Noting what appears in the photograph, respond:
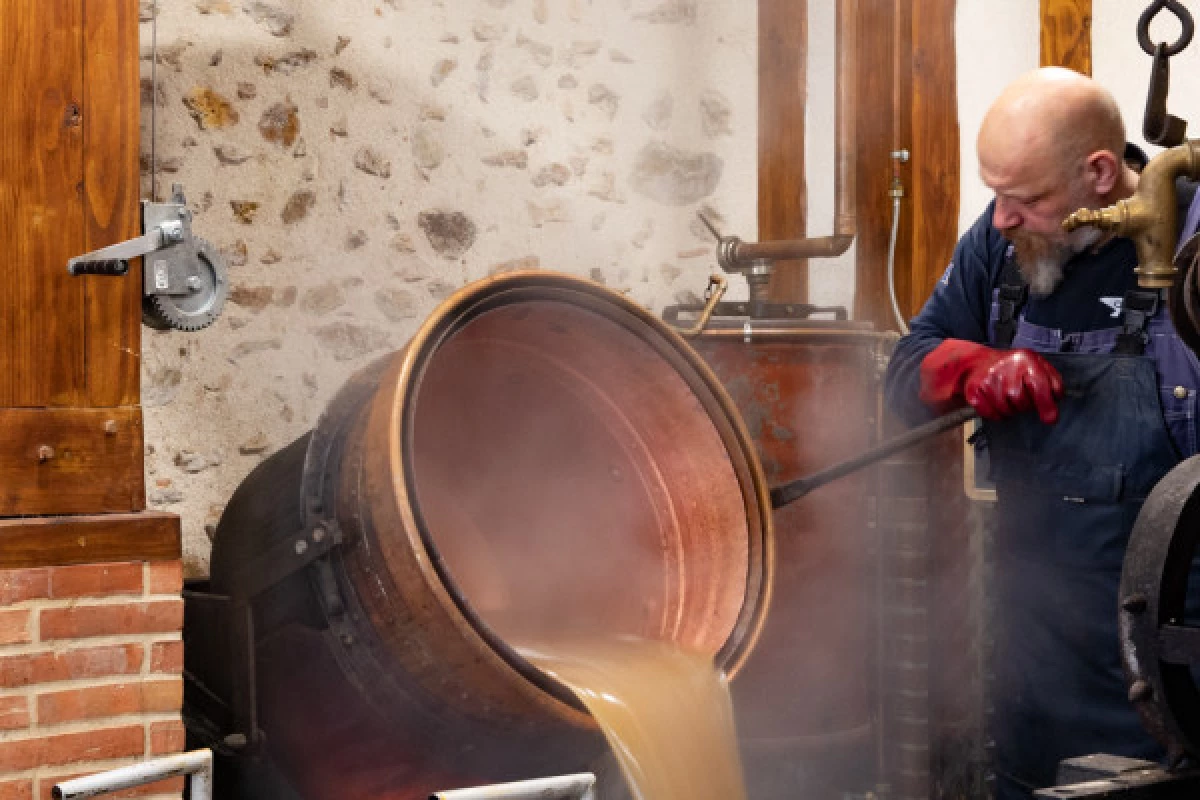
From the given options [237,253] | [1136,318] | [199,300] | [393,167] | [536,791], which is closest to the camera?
[536,791]

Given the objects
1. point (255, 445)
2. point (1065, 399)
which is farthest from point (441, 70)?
point (1065, 399)

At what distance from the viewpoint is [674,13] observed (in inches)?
167

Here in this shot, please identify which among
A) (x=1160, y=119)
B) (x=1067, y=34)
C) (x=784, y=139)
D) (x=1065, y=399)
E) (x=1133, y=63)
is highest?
(x=1067, y=34)

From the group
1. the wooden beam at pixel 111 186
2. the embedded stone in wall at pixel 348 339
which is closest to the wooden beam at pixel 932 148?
the embedded stone in wall at pixel 348 339

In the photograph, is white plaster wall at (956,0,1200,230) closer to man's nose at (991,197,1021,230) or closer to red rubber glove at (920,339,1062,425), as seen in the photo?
man's nose at (991,197,1021,230)

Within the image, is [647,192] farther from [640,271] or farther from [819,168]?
[819,168]

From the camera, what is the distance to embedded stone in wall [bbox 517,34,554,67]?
3.90 m

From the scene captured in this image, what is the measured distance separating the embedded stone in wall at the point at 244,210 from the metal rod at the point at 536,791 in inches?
76.8

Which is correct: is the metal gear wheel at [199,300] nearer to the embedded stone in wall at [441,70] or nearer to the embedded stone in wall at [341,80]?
the embedded stone in wall at [341,80]

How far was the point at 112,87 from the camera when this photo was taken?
2494 mm

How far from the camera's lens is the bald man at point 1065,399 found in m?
2.83

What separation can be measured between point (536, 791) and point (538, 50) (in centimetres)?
260

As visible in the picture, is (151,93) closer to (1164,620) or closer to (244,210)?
(244,210)

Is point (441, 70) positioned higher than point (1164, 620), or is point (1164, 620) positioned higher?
point (441, 70)
